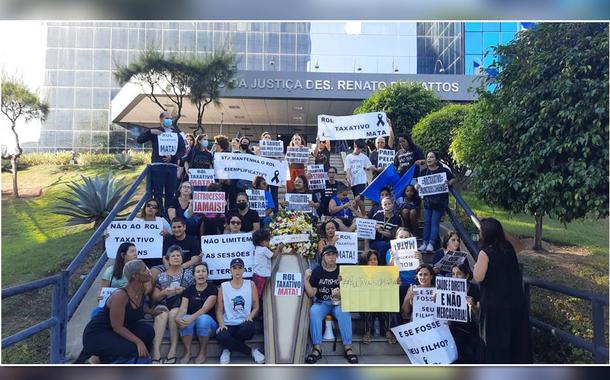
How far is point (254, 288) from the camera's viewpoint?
5.22 meters

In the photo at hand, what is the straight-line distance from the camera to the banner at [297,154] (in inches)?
306

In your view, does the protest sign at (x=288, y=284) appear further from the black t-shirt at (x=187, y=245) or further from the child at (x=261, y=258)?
the black t-shirt at (x=187, y=245)

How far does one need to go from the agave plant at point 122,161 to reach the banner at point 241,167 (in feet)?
13.1

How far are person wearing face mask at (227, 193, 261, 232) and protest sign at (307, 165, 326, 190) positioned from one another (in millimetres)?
1656

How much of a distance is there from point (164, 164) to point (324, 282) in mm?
3693

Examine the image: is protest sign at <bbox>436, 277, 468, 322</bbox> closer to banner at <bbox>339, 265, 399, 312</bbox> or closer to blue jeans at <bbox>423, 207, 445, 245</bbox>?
banner at <bbox>339, 265, 399, 312</bbox>

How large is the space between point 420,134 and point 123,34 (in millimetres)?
6695

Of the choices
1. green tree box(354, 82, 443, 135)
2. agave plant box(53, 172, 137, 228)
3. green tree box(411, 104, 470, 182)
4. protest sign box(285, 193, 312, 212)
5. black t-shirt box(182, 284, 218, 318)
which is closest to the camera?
black t-shirt box(182, 284, 218, 318)

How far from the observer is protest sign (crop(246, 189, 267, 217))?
6879mm

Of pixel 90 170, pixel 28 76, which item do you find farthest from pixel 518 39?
pixel 90 170

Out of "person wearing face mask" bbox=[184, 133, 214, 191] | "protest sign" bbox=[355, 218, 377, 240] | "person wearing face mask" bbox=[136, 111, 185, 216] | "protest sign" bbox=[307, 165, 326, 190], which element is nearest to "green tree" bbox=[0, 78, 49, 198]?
"person wearing face mask" bbox=[136, 111, 185, 216]

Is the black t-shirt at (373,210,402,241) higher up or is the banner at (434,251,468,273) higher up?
the black t-shirt at (373,210,402,241)

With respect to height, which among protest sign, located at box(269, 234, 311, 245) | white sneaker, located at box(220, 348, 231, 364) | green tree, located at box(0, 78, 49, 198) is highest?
green tree, located at box(0, 78, 49, 198)

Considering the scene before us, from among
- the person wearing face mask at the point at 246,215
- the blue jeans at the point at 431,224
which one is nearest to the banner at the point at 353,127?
the blue jeans at the point at 431,224
